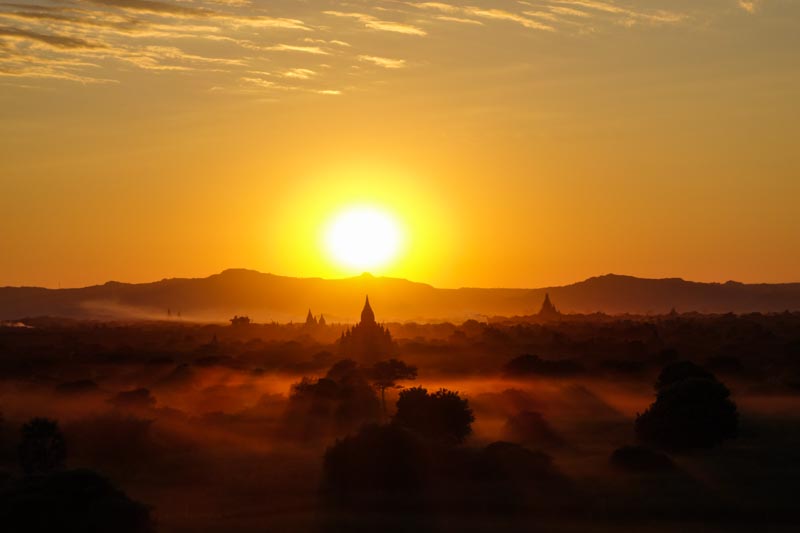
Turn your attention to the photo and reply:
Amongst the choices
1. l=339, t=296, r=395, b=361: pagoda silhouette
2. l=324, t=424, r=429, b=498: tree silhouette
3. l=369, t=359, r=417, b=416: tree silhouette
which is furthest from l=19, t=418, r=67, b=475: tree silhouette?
l=339, t=296, r=395, b=361: pagoda silhouette

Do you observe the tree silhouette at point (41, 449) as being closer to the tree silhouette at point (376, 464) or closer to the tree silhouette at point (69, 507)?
the tree silhouette at point (69, 507)

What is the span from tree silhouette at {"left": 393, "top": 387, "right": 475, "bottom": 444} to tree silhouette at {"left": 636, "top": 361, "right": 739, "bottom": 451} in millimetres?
7118

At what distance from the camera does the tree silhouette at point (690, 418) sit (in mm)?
45938

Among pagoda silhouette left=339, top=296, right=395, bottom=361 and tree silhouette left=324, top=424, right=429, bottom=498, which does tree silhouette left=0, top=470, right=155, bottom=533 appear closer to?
tree silhouette left=324, top=424, right=429, bottom=498

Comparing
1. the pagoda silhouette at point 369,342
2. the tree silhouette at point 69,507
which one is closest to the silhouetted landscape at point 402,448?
the tree silhouette at point 69,507

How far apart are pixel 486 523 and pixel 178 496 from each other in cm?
1058

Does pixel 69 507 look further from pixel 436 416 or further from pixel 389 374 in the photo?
pixel 389 374

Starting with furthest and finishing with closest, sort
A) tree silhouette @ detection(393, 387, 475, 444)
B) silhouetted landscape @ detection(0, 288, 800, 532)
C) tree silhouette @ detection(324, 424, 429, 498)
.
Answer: tree silhouette @ detection(393, 387, 475, 444) → tree silhouette @ detection(324, 424, 429, 498) → silhouetted landscape @ detection(0, 288, 800, 532)

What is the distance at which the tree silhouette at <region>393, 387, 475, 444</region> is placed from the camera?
47.9 meters

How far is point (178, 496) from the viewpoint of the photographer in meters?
38.0

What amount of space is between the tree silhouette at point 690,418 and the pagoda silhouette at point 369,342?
1447 inches

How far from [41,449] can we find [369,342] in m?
44.7

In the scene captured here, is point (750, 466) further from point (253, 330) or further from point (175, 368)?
point (253, 330)

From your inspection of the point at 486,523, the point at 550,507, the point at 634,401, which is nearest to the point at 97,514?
the point at 486,523
